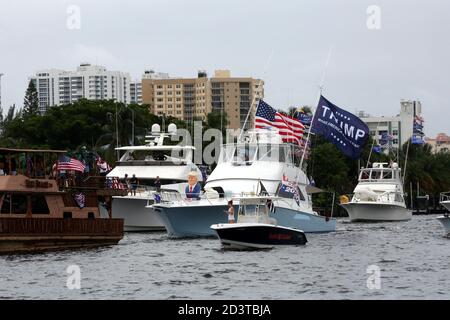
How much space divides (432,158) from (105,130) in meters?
55.0

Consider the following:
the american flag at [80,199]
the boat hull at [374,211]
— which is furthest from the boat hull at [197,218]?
the boat hull at [374,211]

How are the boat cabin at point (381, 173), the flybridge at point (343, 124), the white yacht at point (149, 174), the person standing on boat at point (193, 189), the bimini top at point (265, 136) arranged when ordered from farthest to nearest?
the boat cabin at point (381, 173) < the white yacht at point (149, 174) < the bimini top at point (265, 136) < the person standing on boat at point (193, 189) < the flybridge at point (343, 124)

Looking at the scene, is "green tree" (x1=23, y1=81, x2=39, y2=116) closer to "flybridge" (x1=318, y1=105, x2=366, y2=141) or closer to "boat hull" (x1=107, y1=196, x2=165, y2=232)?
"boat hull" (x1=107, y1=196, x2=165, y2=232)

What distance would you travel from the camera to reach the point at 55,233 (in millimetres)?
52312

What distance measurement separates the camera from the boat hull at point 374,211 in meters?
96.2

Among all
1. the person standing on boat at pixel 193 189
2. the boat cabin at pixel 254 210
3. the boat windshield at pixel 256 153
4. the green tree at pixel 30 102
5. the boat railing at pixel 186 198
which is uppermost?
the green tree at pixel 30 102

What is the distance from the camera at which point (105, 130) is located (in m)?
116

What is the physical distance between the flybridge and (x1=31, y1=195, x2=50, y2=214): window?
17.7m

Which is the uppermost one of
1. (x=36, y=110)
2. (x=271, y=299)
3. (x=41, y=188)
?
(x=36, y=110)

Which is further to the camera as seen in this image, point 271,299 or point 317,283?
point 317,283

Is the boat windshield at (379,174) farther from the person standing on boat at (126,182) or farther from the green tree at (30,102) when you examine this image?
the green tree at (30,102)

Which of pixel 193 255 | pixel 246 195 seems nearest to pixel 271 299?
pixel 193 255

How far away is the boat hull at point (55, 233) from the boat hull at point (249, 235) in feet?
20.1
